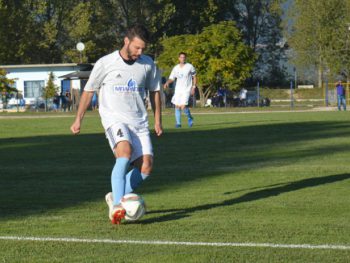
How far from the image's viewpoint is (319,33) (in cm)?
8694

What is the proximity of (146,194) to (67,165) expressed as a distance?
4288mm

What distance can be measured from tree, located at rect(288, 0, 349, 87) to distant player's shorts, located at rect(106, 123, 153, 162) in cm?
7407

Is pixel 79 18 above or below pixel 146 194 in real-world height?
above

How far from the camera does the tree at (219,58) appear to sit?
6288 centimetres

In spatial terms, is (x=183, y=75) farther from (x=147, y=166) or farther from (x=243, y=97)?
(x=243, y=97)

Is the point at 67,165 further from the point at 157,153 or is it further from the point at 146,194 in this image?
the point at 146,194

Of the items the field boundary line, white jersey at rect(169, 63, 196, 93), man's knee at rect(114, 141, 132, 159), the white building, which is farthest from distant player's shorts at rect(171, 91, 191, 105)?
the white building

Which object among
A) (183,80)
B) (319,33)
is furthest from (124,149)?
(319,33)

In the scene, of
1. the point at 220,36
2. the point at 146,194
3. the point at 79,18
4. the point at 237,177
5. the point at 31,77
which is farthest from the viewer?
the point at 79,18

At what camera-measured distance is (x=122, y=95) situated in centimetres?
920

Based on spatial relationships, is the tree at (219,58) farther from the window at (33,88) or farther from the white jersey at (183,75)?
the white jersey at (183,75)

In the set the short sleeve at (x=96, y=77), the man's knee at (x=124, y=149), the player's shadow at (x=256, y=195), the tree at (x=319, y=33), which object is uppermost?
the tree at (x=319, y=33)

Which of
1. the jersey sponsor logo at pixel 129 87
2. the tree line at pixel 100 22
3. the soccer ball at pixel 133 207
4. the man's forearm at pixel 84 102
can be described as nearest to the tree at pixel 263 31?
the tree line at pixel 100 22

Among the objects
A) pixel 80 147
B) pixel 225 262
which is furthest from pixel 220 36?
pixel 225 262
